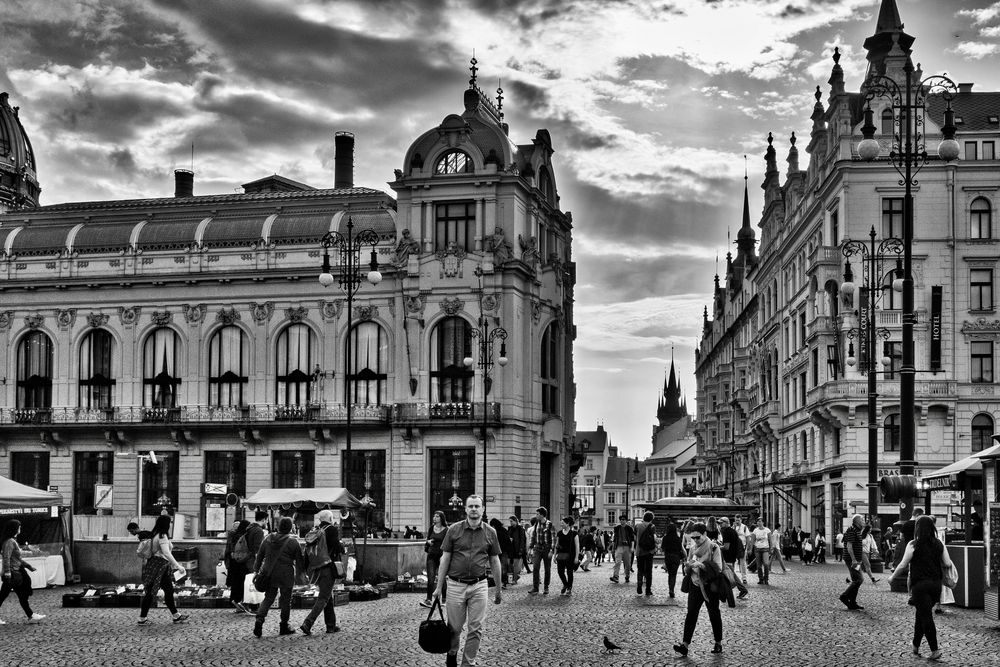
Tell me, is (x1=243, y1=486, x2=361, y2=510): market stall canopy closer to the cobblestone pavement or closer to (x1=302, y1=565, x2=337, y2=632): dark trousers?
the cobblestone pavement

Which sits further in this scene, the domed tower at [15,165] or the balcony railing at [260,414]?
the domed tower at [15,165]

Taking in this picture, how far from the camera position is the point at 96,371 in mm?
66875

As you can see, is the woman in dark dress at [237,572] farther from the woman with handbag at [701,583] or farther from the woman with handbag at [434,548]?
the woman with handbag at [701,583]

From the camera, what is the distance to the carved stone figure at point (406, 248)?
6334 centimetres

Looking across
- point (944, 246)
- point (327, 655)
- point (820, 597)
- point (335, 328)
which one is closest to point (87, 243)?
point (335, 328)

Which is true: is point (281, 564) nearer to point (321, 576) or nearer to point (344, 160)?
point (321, 576)

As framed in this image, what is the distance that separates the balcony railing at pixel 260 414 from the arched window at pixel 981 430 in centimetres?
2050

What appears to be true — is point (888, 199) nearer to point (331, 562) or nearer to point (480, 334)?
point (480, 334)

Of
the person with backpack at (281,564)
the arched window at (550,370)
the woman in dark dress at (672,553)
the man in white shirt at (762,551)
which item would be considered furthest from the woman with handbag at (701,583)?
the arched window at (550,370)

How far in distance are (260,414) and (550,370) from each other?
14.6 meters

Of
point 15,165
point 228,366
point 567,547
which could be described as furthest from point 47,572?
point 15,165

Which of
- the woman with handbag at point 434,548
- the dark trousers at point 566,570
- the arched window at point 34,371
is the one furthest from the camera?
the arched window at point 34,371

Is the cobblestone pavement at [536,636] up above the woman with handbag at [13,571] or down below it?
below

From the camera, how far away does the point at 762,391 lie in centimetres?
8275
